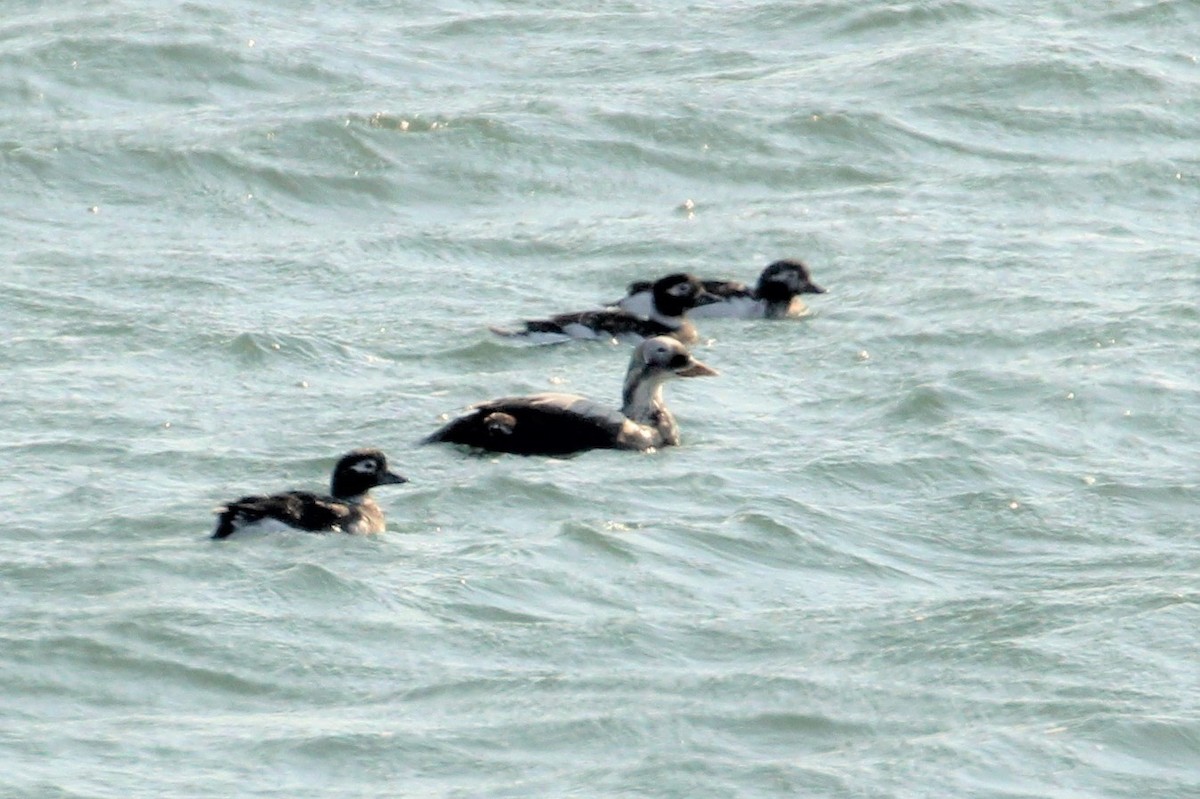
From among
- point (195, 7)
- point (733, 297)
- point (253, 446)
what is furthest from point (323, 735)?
point (195, 7)

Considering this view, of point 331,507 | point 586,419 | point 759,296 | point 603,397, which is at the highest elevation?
point 331,507

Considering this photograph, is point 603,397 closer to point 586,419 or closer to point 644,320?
point 644,320

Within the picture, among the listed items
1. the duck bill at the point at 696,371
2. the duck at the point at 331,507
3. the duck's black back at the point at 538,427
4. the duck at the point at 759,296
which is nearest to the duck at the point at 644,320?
the duck at the point at 759,296

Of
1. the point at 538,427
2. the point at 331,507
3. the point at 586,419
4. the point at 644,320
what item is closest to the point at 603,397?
the point at 644,320

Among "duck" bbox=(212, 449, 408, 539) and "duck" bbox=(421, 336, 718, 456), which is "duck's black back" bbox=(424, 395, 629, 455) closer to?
"duck" bbox=(421, 336, 718, 456)

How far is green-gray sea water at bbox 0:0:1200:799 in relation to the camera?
10.5m

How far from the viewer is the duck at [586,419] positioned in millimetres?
14086

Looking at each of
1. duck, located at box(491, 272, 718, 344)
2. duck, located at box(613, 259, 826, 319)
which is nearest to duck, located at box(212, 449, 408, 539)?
duck, located at box(491, 272, 718, 344)

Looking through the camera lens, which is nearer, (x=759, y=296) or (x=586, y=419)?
(x=586, y=419)

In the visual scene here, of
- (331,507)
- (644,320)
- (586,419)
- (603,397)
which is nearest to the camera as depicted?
(331,507)

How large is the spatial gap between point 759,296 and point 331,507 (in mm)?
5289

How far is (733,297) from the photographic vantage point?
17422 millimetres

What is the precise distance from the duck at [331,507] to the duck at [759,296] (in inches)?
164

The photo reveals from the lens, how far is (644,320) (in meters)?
→ 16.5
